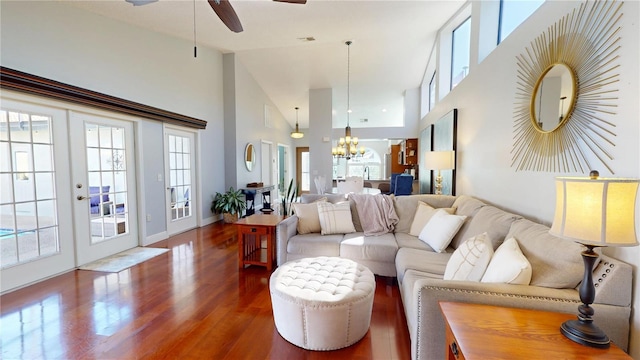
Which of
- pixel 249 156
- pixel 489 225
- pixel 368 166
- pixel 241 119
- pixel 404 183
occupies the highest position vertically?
pixel 241 119

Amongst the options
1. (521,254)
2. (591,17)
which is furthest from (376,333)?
(591,17)

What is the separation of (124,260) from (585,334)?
4262 millimetres

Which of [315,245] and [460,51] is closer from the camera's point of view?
[315,245]

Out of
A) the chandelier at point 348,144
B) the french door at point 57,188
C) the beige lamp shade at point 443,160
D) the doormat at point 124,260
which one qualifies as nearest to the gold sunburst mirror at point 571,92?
the beige lamp shade at point 443,160

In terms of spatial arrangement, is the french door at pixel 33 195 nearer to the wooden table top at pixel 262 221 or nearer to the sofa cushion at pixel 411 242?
the wooden table top at pixel 262 221

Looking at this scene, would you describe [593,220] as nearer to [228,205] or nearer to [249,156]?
[228,205]

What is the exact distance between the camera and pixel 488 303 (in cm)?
130

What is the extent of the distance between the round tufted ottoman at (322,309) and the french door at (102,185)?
2.86 metres

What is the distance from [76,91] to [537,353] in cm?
441

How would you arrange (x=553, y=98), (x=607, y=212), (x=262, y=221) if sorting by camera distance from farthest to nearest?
(x=262, y=221) → (x=553, y=98) → (x=607, y=212)

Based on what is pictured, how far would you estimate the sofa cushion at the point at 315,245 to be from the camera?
9.38 ft

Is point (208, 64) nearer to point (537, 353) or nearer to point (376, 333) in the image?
point (376, 333)

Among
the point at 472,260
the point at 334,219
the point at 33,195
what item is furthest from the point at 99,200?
the point at 472,260

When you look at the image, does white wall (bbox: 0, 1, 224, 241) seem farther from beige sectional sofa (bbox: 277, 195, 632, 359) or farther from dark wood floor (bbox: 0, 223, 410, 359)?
beige sectional sofa (bbox: 277, 195, 632, 359)
